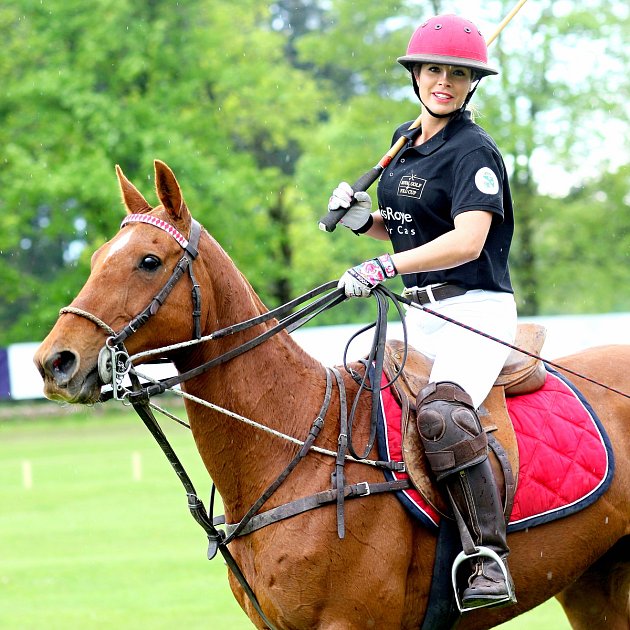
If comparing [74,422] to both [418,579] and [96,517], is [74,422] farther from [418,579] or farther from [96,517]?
[418,579]

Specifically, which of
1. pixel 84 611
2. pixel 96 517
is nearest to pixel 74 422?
pixel 96 517

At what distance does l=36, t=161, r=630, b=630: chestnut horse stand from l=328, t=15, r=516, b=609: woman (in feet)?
0.91

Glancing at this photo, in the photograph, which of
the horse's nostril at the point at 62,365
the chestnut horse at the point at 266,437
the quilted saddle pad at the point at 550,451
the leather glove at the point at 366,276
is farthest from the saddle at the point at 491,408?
the horse's nostril at the point at 62,365

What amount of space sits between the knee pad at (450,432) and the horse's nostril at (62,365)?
1.48 metres

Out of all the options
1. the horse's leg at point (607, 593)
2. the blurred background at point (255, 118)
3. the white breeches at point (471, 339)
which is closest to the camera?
the white breeches at point (471, 339)

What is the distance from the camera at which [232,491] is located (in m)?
4.71

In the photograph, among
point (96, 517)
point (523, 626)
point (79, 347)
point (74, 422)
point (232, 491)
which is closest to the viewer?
point (79, 347)

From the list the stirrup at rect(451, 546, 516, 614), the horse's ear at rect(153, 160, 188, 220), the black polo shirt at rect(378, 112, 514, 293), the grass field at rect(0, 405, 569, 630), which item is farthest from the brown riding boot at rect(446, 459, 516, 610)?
the grass field at rect(0, 405, 569, 630)

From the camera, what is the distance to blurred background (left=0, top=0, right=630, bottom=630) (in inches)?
1340

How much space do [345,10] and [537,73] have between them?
6901 mm

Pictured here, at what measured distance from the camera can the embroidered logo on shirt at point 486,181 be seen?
4.69 m

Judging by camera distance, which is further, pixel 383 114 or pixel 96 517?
pixel 383 114

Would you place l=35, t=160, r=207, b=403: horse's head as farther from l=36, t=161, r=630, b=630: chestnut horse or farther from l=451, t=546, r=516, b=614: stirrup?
l=451, t=546, r=516, b=614: stirrup

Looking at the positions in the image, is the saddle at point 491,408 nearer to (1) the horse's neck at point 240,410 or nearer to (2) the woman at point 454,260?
(2) the woman at point 454,260
